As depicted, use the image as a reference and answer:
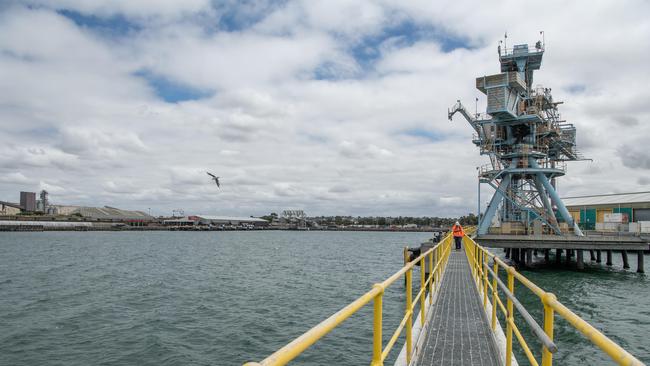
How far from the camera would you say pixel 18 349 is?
14812mm

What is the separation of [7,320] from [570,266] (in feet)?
133

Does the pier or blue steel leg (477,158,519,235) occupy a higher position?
blue steel leg (477,158,519,235)

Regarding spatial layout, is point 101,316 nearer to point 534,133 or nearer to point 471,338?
point 471,338

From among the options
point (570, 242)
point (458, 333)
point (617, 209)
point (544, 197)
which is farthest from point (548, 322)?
point (617, 209)

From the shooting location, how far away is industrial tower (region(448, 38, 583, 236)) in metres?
37.8

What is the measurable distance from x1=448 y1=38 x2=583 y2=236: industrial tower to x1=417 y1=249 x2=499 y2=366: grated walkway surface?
87.3ft

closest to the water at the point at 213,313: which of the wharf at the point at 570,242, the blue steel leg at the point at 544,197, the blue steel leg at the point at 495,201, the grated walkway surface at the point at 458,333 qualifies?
the wharf at the point at 570,242

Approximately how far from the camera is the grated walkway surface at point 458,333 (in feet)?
23.2

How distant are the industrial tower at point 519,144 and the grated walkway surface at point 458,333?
26.6 metres

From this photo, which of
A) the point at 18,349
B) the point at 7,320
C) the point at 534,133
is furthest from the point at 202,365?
the point at 534,133

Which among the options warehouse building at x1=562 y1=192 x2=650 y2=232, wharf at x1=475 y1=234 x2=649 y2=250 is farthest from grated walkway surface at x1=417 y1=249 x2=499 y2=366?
warehouse building at x1=562 y1=192 x2=650 y2=232

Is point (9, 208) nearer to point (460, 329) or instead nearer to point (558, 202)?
point (558, 202)

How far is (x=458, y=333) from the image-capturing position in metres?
8.54

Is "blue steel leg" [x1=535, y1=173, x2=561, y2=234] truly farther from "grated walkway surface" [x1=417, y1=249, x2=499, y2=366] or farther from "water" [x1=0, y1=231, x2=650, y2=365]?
"grated walkway surface" [x1=417, y1=249, x2=499, y2=366]
